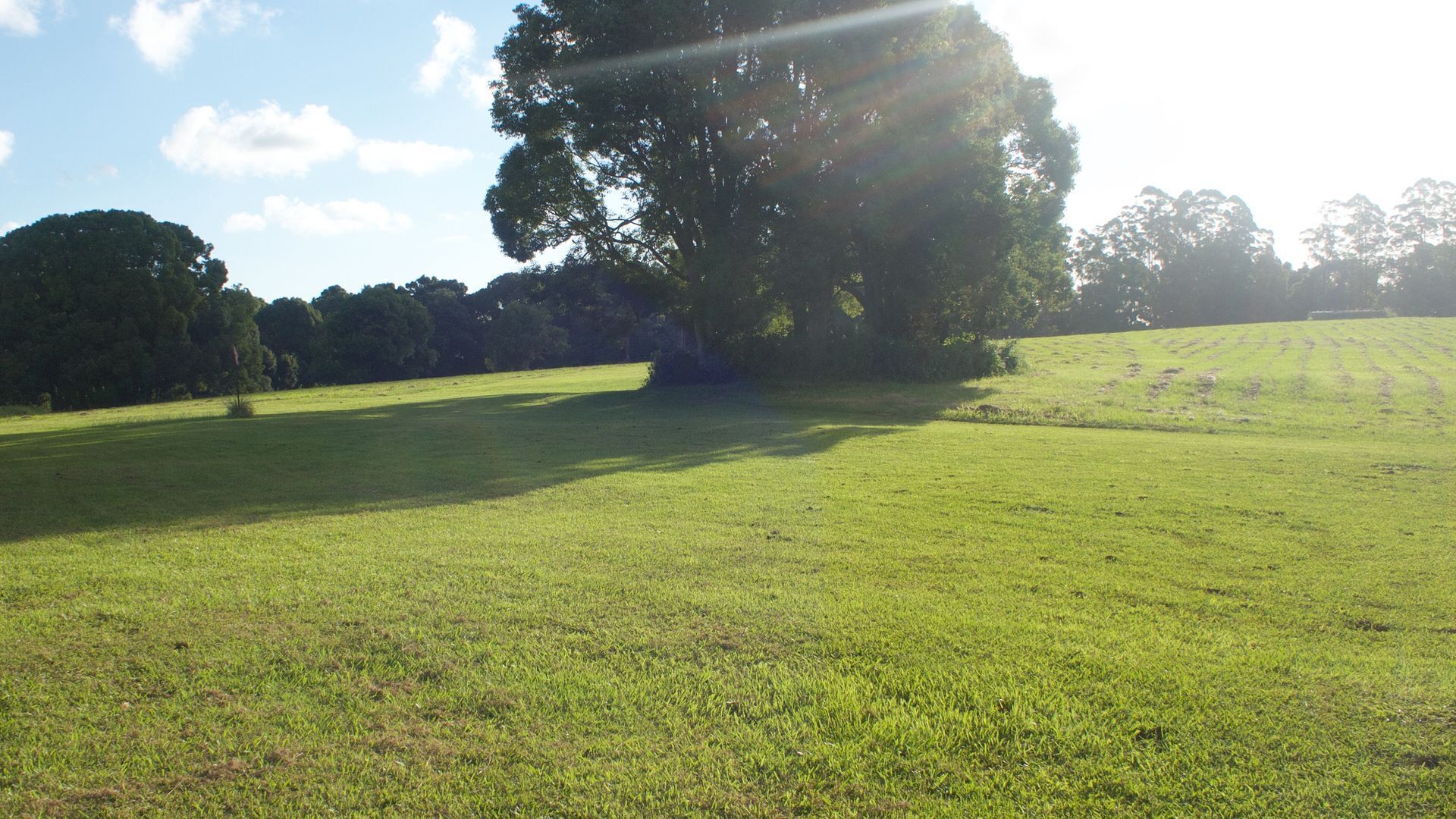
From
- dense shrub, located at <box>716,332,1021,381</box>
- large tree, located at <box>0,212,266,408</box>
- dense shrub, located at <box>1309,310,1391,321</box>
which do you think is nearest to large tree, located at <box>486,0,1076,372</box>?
dense shrub, located at <box>716,332,1021,381</box>

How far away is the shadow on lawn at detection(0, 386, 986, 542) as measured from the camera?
9938 millimetres

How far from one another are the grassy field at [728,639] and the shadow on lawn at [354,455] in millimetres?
140

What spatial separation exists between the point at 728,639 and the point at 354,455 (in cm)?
1134

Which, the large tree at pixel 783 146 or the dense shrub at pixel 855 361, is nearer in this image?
the large tree at pixel 783 146

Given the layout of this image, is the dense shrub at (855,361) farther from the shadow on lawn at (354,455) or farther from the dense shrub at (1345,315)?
the dense shrub at (1345,315)

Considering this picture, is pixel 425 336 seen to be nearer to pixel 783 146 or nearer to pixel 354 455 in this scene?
pixel 783 146

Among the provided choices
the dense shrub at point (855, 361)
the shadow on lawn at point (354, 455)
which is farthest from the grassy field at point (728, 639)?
the dense shrub at point (855, 361)

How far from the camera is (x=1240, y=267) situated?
85.9 metres

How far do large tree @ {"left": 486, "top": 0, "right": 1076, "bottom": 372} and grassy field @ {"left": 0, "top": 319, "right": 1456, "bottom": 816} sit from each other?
16.2m

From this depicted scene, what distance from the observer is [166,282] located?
46875mm

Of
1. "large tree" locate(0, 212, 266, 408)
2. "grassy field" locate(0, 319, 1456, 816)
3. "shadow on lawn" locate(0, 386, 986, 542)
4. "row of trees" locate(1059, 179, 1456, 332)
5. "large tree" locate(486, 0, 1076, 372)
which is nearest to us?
"grassy field" locate(0, 319, 1456, 816)

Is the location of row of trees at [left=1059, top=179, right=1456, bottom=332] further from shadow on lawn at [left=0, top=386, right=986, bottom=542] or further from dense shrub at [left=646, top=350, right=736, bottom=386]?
shadow on lawn at [left=0, top=386, right=986, bottom=542]

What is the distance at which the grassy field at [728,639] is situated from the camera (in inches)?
150

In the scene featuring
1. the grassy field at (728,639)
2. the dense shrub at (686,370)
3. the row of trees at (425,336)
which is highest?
the row of trees at (425,336)
